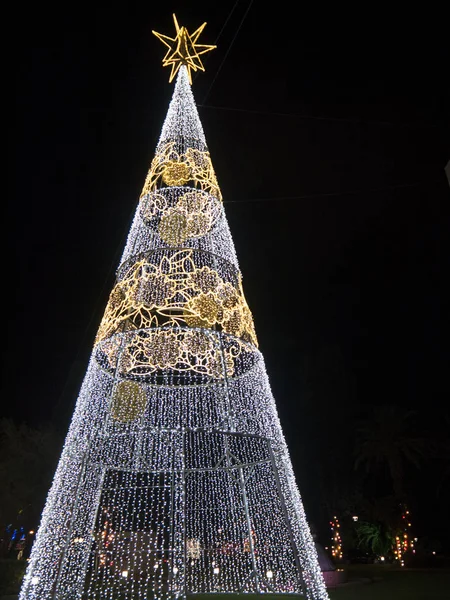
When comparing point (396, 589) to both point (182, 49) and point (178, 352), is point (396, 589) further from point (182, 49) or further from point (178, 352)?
point (182, 49)

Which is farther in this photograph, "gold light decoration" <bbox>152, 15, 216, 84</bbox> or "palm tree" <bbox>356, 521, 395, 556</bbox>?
"palm tree" <bbox>356, 521, 395, 556</bbox>

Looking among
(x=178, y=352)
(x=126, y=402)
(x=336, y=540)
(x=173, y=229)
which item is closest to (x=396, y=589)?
(x=178, y=352)

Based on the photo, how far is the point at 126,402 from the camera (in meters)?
8.28

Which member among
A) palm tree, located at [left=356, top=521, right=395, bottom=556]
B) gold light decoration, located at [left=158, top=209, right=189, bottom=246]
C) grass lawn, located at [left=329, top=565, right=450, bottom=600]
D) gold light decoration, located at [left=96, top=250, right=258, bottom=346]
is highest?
palm tree, located at [left=356, top=521, right=395, bottom=556]

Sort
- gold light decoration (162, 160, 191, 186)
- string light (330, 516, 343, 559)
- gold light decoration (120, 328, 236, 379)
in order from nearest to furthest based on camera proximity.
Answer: gold light decoration (162, 160, 191, 186) → gold light decoration (120, 328, 236, 379) → string light (330, 516, 343, 559)

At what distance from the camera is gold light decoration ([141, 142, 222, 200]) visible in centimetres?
855

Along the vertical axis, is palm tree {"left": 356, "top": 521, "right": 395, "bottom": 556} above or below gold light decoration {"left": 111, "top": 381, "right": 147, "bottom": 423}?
above

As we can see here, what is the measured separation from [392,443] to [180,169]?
64.4 feet

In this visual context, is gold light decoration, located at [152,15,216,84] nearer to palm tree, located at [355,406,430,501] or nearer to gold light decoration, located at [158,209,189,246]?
gold light decoration, located at [158,209,189,246]

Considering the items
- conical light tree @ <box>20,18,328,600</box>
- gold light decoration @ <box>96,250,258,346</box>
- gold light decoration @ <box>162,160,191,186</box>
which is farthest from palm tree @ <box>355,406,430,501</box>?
gold light decoration @ <box>162,160,191,186</box>

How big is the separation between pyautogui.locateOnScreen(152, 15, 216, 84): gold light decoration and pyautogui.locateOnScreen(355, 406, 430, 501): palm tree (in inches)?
770

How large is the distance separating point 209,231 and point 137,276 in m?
1.45

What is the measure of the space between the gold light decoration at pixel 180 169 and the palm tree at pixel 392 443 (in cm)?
1885

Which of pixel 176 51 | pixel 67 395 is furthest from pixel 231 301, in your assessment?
pixel 67 395
